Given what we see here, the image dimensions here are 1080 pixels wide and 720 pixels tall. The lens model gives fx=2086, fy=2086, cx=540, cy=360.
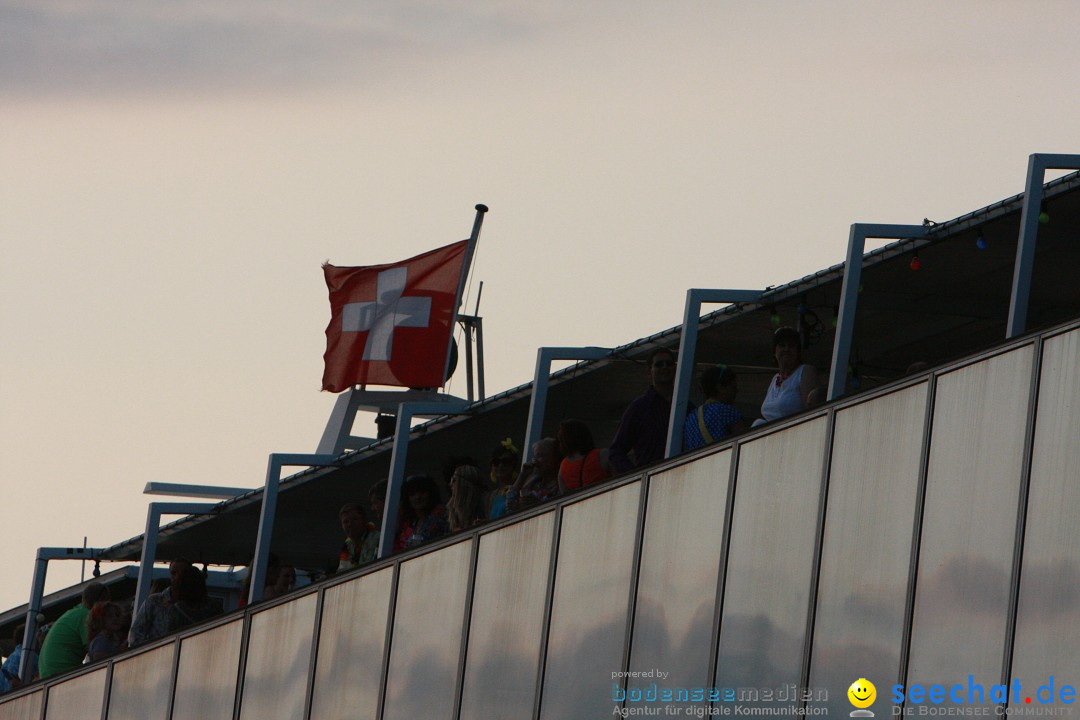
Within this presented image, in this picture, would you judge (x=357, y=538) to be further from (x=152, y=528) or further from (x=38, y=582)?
(x=38, y=582)

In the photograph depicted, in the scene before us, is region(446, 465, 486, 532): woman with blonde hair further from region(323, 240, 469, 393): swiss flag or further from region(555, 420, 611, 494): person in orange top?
region(323, 240, 469, 393): swiss flag

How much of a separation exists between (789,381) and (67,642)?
8.91m

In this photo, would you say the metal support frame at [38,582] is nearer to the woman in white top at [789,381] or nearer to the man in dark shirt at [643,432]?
the man in dark shirt at [643,432]

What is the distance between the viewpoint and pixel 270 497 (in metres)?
20.2

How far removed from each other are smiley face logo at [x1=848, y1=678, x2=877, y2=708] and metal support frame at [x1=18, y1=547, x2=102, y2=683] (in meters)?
12.7

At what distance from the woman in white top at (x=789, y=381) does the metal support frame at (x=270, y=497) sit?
7.29 m

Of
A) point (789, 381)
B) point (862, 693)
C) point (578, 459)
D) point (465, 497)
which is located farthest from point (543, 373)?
point (862, 693)

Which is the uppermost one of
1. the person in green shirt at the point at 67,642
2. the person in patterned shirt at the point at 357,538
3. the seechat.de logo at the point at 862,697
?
the person in patterned shirt at the point at 357,538

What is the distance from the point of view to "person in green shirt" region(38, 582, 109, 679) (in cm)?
1935

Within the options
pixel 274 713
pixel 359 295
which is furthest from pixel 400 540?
pixel 359 295

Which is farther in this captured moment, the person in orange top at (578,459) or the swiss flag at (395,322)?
the swiss flag at (395,322)

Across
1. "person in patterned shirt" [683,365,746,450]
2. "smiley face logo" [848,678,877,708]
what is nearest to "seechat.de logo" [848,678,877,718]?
"smiley face logo" [848,678,877,708]

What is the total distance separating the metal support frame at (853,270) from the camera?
46.9 ft

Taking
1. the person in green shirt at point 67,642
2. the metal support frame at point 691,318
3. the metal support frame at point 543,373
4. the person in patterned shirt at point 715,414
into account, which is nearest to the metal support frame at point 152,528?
the person in green shirt at point 67,642
